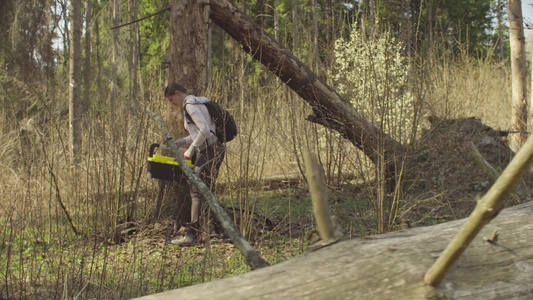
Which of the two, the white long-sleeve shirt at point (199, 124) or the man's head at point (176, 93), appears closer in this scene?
the white long-sleeve shirt at point (199, 124)

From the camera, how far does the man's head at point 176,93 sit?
522 cm

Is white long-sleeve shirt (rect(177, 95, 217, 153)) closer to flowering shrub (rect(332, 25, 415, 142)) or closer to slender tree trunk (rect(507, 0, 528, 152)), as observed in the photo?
flowering shrub (rect(332, 25, 415, 142))

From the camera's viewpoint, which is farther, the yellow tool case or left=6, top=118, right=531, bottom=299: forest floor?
the yellow tool case

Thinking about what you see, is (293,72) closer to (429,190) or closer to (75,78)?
(429,190)

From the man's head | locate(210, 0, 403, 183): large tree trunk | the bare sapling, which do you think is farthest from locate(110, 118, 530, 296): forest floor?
the bare sapling

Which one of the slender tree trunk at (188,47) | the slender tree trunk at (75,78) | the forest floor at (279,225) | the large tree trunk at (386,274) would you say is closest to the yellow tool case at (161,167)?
the forest floor at (279,225)

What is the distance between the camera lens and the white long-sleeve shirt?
5.05 m

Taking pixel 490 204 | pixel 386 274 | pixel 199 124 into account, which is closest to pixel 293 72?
pixel 199 124

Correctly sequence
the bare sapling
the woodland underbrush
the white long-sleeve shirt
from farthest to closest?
1. the white long-sleeve shirt
2. the woodland underbrush
3. the bare sapling

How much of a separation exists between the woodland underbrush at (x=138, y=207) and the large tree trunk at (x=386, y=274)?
2.14m

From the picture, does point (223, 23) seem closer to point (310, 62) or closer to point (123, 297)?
point (310, 62)

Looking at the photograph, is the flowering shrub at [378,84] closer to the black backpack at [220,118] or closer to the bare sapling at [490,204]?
the black backpack at [220,118]

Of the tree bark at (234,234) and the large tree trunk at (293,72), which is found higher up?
the large tree trunk at (293,72)

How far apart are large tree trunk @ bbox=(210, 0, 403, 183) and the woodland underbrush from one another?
202mm
